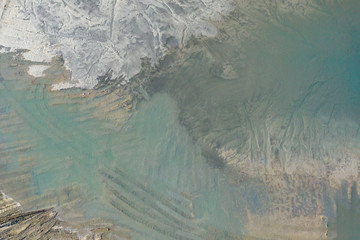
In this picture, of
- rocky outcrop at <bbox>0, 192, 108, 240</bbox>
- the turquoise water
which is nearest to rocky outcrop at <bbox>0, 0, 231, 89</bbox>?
the turquoise water

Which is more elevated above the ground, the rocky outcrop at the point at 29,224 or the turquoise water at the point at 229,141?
the turquoise water at the point at 229,141

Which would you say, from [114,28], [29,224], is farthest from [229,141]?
[29,224]

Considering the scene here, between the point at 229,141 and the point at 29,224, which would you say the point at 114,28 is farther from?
the point at 29,224

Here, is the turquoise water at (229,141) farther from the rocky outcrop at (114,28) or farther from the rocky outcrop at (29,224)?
the rocky outcrop at (114,28)

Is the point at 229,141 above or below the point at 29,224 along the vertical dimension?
above

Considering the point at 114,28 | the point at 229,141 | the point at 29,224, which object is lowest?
the point at 29,224

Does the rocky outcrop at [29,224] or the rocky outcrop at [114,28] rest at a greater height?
the rocky outcrop at [114,28]

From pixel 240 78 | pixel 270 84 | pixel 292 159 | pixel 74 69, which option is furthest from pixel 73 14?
pixel 292 159

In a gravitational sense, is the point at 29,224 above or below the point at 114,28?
below

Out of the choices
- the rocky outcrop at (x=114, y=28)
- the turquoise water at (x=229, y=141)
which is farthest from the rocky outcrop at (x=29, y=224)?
the rocky outcrop at (x=114, y=28)
